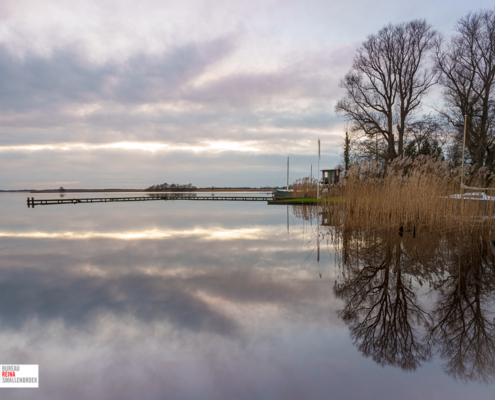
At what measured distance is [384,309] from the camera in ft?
10.0

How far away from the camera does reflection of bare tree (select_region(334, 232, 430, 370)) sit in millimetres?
2344

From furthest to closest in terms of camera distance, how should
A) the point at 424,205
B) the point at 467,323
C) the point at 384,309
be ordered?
the point at 424,205
the point at 384,309
the point at 467,323

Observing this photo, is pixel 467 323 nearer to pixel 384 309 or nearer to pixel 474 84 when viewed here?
pixel 384 309

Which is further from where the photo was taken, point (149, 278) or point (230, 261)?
point (230, 261)

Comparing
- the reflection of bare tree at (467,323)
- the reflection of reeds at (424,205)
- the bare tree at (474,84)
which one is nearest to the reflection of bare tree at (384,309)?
the reflection of bare tree at (467,323)

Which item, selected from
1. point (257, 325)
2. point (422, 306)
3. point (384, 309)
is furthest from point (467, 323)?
point (257, 325)

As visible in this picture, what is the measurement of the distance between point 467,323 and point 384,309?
0.68 m

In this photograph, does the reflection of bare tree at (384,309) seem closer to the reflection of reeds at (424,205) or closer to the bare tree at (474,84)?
the reflection of reeds at (424,205)

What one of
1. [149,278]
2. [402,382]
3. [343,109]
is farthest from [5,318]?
[343,109]

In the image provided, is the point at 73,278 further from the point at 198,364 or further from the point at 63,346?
the point at 198,364

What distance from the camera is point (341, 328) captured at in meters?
2.72

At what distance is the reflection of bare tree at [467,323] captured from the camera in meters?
2.15

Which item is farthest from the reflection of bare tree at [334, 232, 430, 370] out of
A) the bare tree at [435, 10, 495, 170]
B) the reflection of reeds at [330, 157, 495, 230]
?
the bare tree at [435, 10, 495, 170]

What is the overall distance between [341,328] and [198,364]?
128cm
